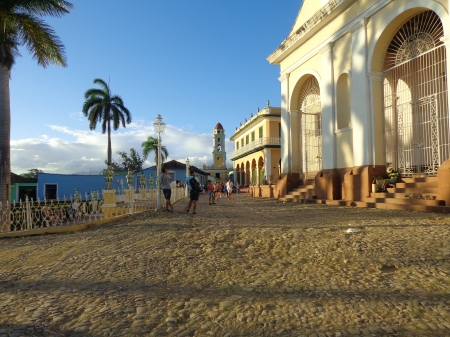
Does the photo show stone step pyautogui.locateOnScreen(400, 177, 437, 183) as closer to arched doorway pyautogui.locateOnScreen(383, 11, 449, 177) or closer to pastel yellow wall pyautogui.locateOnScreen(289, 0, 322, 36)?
arched doorway pyautogui.locateOnScreen(383, 11, 449, 177)

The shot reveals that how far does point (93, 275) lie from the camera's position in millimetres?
3682

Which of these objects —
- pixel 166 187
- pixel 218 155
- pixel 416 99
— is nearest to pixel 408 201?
pixel 416 99

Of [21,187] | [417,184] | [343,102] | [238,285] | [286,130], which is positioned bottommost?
[238,285]

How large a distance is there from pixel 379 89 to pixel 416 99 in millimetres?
1490

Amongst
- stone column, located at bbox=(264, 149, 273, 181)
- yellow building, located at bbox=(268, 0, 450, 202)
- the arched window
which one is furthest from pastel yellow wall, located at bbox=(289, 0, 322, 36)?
stone column, located at bbox=(264, 149, 273, 181)

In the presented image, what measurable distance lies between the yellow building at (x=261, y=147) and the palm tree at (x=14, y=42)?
16.7m

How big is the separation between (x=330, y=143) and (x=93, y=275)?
392 inches

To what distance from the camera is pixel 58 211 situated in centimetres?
835

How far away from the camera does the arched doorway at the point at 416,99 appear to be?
9477 millimetres

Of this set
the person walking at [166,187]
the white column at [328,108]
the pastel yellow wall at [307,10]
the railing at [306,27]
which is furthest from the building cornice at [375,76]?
the person walking at [166,187]

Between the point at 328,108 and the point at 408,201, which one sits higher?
the point at 328,108

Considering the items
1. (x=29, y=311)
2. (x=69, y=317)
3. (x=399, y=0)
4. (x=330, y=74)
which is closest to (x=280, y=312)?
(x=69, y=317)

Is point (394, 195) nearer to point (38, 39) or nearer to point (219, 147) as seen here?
point (38, 39)

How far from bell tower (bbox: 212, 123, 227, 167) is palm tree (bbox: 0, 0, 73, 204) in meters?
44.0
